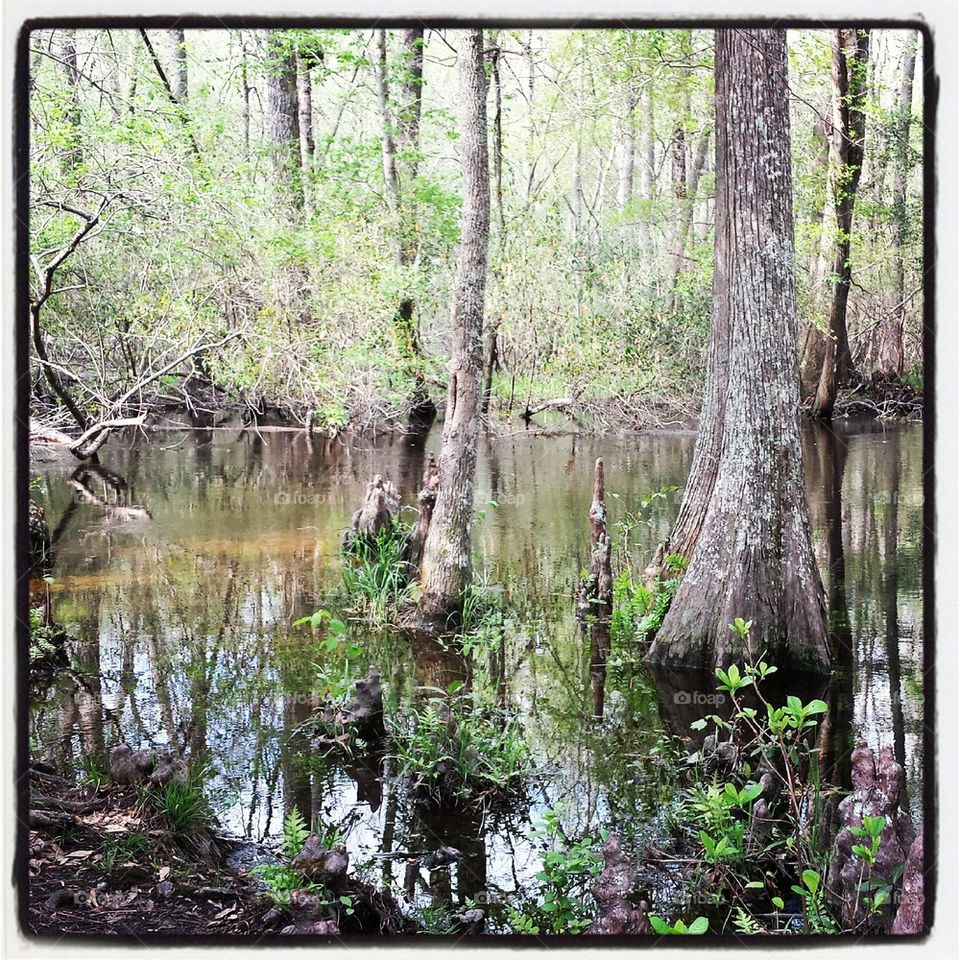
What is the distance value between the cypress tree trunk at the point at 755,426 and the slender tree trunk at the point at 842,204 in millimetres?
5452

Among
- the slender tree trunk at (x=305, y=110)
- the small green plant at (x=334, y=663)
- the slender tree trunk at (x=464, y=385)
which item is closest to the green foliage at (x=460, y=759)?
the small green plant at (x=334, y=663)

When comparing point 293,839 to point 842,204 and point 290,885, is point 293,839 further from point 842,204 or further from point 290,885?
point 842,204

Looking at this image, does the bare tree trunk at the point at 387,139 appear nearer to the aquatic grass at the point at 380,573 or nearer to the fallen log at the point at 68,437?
the aquatic grass at the point at 380,573

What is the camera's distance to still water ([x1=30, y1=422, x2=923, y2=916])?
388 centimetres

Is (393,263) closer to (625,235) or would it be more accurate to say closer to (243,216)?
(243,216)

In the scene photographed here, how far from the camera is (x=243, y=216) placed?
7.66 m

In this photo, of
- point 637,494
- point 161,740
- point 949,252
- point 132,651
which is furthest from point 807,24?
point 637,494

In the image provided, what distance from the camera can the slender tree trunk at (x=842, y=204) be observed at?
407 inches

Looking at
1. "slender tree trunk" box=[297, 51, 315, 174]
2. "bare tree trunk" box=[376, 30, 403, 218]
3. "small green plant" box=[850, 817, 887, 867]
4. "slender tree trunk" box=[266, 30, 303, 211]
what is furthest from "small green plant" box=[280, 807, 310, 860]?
"slender tree trunk" box=[297, 51, 315, 174]

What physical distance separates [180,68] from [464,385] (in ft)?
15.9

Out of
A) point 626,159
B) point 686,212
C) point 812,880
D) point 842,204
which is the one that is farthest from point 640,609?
point 626,159

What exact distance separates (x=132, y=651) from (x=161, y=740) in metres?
1.34

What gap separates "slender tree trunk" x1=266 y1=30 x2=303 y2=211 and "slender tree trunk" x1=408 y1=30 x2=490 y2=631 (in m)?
4.95

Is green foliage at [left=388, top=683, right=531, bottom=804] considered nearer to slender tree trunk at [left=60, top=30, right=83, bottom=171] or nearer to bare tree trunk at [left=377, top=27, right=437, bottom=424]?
slender tree trunk at [left=60, top=30, right=83, bottom=171]
